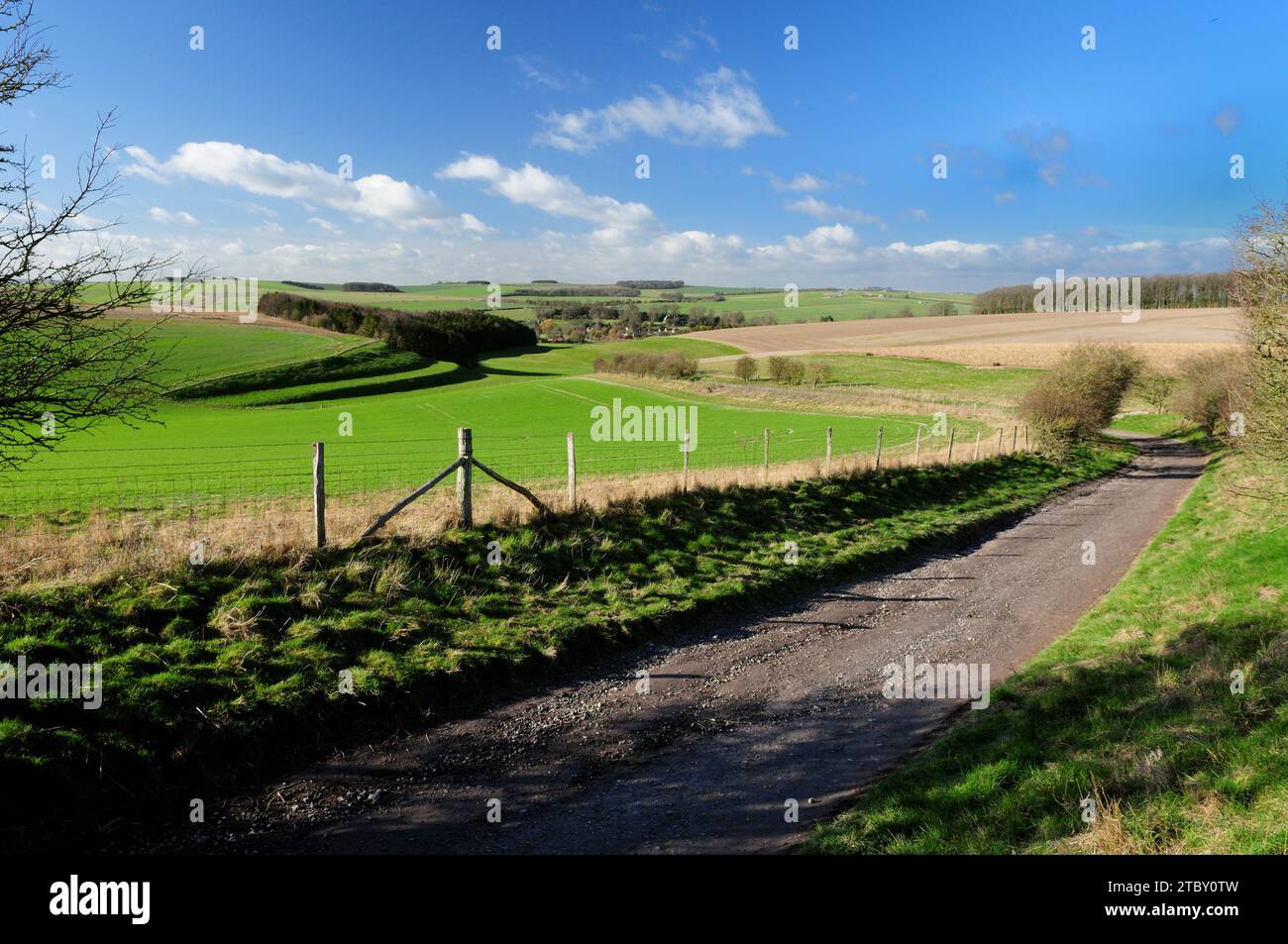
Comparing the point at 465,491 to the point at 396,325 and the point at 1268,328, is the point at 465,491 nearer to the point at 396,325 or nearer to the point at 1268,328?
the point at 1268,328

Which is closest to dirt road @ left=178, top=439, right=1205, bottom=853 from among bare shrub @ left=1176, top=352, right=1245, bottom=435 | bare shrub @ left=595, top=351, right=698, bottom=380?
bare shrub @ left=1176, top=352, right=1245, bottom=435

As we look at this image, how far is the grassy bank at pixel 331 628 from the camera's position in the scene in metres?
6.86

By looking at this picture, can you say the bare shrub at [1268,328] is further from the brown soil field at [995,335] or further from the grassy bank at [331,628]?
the brown soil field at [995,335]

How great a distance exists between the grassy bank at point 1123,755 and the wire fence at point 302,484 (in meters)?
8.79

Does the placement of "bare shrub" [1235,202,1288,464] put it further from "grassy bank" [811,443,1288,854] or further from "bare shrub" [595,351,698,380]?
"bare shrub" [595,351,698,380]

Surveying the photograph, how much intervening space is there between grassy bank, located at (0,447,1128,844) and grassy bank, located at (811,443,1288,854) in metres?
5.03

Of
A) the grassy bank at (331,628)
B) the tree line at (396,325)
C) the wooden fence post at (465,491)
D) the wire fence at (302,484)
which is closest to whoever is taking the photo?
the grassy bank at (331,628)

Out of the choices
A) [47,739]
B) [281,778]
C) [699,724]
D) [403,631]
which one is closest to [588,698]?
[699,724]

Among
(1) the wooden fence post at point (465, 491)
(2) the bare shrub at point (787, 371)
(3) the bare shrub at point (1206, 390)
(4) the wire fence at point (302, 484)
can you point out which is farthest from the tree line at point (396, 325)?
(3) the bare shrub at point (1206, 390)

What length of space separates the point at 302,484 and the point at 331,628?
1234 cm

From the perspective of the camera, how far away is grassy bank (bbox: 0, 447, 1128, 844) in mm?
6859
